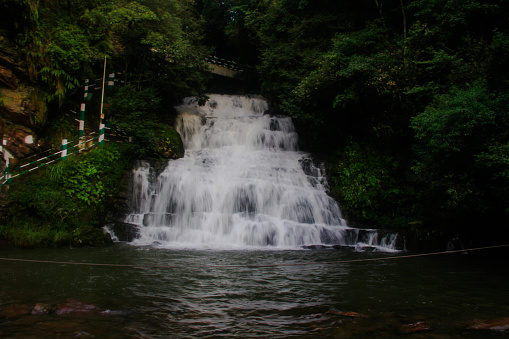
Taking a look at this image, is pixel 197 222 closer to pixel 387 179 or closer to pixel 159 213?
pixel 159 213

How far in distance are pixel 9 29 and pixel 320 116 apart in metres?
12.3

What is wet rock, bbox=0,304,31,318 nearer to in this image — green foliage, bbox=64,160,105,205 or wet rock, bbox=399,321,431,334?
wet rock, bbox=399,321,431,334

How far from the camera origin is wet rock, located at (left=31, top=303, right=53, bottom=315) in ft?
15.7

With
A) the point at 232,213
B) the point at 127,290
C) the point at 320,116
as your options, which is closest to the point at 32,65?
the point at 232,213

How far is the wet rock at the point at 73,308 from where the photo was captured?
193 inches

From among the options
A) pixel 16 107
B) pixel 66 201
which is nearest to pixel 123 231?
pixel 66 201

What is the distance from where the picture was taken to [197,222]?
487 inches

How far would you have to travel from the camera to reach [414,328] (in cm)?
447

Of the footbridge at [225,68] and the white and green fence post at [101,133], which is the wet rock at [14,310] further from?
the footbridge at [225,68]

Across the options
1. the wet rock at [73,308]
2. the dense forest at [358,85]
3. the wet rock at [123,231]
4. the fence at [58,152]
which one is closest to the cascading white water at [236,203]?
the wet rock at [123,231]

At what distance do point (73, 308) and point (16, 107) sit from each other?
31.0 ft

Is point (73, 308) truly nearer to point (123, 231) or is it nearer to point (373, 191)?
point (123, 231)

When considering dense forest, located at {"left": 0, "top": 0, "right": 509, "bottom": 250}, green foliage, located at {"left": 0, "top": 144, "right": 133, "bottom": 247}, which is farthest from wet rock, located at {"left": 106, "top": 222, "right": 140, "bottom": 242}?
dense forest, located at {"left": 0, "top": 0, "right": 509, "bottom": 250}

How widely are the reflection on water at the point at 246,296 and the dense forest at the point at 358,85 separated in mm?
2665
